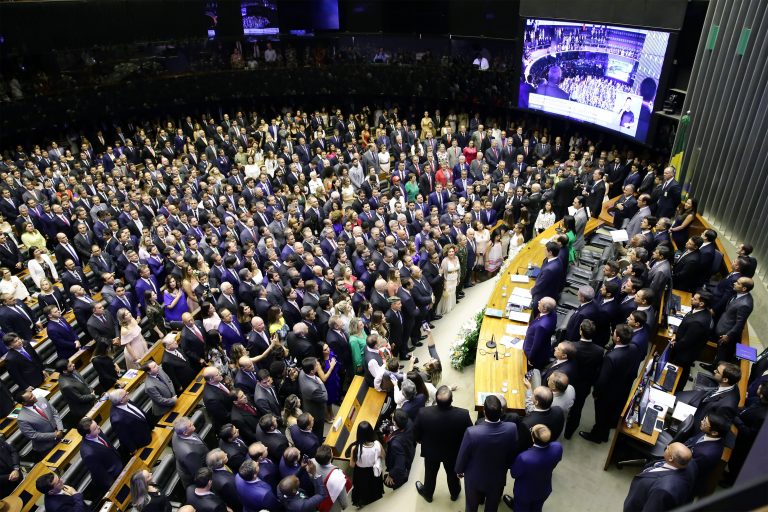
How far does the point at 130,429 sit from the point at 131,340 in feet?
5.82

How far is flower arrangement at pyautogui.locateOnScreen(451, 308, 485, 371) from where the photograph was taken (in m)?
7.73

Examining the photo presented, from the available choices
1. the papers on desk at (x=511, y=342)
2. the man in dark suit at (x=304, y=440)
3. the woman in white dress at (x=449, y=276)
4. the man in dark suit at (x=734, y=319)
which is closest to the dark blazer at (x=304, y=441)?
the man in dark suit at (x=304, y=440)

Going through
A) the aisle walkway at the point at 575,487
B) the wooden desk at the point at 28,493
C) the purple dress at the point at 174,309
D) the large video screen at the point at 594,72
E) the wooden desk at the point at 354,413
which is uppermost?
the large video screen at the point at 594,72

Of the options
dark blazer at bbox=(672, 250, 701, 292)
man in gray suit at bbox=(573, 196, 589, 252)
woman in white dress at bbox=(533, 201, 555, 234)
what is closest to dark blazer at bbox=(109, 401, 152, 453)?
man in gray suit at bbox=(573, 196, 589, 252)

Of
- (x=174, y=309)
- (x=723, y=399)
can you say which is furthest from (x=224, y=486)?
(x=723, y=399)

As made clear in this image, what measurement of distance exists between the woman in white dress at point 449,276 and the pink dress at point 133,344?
485 cm

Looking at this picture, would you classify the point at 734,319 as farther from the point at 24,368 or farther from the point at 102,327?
the point at 24,368

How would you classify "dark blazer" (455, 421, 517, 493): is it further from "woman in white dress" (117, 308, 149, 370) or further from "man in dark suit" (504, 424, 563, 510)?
"woman in white dress" (117, 308, 149, 370)

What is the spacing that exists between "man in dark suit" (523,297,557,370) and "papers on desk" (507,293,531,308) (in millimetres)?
1156

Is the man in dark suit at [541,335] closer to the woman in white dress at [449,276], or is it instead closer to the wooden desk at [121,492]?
the woman in white dress at [449,276]

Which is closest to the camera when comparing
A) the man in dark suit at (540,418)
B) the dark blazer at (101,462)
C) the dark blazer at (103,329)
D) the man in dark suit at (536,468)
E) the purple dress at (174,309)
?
the man in dark suit at (536,468)

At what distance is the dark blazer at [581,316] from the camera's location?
625 centimetres

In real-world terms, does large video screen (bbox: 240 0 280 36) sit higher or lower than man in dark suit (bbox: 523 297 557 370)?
higher

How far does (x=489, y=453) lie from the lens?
4.63m
